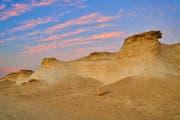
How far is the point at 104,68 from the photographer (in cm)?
3108

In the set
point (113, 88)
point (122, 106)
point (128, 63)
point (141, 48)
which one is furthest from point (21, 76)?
point (122, 106)

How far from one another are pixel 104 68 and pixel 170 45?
9.90m

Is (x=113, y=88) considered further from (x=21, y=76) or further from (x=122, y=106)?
(x=21, y=76)

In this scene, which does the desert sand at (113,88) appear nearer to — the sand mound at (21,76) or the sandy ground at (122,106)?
the sandy ground at (122,106)

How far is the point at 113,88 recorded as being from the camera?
17.0m

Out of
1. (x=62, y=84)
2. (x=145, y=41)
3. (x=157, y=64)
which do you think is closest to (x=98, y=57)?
(x=62, y=84)

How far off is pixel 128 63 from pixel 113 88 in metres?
8.25

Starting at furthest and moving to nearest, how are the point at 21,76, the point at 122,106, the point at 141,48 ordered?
1. the point at 21,76
2. the point at 141,48
3. the point at 122,106

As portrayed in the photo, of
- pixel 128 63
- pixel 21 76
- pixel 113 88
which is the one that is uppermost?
pixel 128 63

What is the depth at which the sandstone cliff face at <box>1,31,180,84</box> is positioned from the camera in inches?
816

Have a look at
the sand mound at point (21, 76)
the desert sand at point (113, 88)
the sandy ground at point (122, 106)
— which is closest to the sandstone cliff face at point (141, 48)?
the desert sand at point (113, 88)

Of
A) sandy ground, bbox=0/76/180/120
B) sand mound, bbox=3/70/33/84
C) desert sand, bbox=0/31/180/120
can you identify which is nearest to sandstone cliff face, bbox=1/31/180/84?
desert sand, bbox=0/31/180/120

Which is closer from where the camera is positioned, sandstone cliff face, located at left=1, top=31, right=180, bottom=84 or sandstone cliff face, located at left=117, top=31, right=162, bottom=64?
sandstone cliff face, located at left=1, top=31, right=180, bottom=84

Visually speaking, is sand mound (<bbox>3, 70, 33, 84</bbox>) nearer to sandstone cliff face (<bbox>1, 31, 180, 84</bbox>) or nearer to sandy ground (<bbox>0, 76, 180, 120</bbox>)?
sandstone cliff face (<bbox>1, 31, 180, 84</bbox>)
